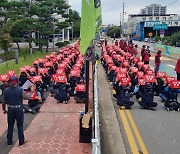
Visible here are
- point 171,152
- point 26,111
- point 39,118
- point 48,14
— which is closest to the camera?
point 171,152

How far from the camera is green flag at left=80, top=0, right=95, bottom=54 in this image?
5687mm

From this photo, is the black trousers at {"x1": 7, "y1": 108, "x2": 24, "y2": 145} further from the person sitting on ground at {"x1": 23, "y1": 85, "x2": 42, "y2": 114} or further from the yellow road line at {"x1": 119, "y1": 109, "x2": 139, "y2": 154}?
the yellow road line at {"x1": 119, "y1": 109, "x2": 139, "y2": 154}

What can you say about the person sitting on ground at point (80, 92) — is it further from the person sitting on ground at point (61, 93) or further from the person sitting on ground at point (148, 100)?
the person sitting on ground at point (148, 100)

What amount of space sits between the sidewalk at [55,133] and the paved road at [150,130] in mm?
1342

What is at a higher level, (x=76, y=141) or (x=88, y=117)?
(x=88, y=117)

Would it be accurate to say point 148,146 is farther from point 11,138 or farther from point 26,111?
point 26,111

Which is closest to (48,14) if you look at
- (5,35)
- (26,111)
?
(5,35)

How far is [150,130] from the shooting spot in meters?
7.95

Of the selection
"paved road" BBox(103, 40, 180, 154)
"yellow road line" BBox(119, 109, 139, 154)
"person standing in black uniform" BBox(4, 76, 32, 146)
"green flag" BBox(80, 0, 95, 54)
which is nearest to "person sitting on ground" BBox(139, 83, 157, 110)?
"paved road" BBox(103, 40, 180, 154)

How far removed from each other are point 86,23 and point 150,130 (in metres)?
3.92

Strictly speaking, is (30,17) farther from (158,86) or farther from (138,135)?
(138,135)

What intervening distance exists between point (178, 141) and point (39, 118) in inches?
168

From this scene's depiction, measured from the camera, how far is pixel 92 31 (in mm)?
5961

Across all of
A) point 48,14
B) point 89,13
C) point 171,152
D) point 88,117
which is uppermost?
point 48,14
